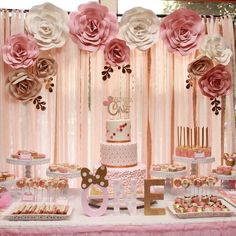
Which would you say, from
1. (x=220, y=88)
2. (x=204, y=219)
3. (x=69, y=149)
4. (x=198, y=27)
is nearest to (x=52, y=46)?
(x=69, y=149)

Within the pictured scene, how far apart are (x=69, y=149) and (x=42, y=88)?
484mm

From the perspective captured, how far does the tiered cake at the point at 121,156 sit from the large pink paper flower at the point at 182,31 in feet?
2.47

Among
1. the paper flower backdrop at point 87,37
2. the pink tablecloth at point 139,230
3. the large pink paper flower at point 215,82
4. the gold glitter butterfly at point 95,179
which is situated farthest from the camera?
the large pink paper flower at point 215,82

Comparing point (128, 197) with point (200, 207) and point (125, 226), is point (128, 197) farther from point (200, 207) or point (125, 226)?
point (200, 207)

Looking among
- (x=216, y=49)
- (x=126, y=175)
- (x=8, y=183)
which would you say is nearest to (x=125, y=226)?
(x=126, y=175)

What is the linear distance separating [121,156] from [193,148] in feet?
1.91

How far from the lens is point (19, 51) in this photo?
2.89 m

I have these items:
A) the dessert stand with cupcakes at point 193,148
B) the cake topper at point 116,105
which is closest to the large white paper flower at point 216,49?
the dessert stand with cupcakes at point 193,148

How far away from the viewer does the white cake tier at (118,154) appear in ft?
8.11

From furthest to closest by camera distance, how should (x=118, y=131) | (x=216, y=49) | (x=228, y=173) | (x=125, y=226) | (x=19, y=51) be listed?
1. (x=216, y=49)
2. (x=19, y=51)
3. (x=228, y=173)
4. (x=118, y=131)
5. (x=125, y=226)

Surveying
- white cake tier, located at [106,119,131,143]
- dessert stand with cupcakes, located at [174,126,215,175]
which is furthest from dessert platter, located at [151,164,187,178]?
white cake tier, located at [106,119,131,143]

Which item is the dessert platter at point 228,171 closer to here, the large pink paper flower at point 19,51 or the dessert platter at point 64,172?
the dessert platter at point 64,172

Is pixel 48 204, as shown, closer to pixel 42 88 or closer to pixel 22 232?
pixel 22 232

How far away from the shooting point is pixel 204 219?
7.24 ft
